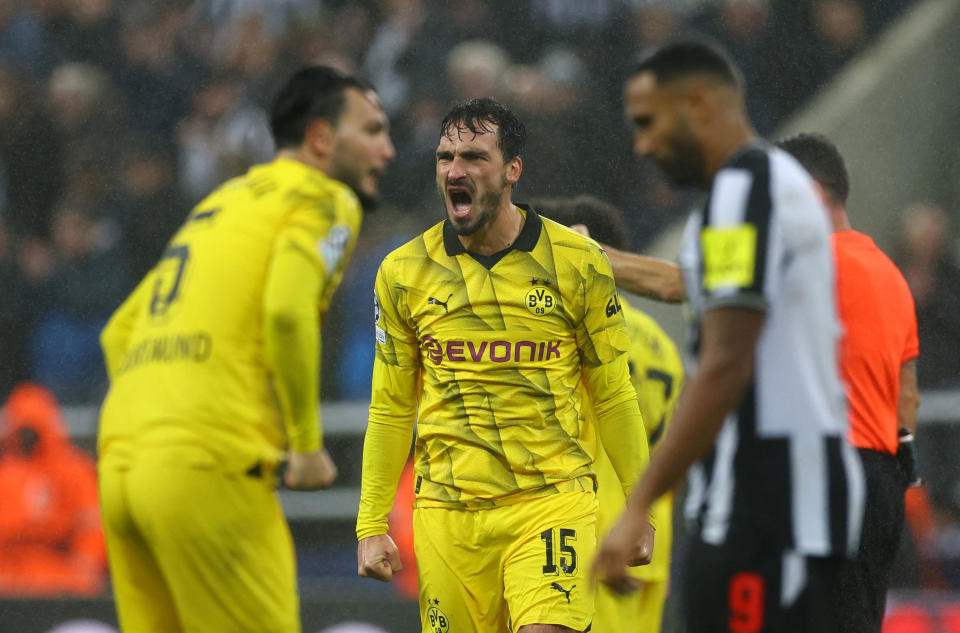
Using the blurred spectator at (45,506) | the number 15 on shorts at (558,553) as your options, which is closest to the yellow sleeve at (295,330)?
the number 15 on shorts at (558,553)

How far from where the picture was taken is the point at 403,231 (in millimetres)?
9000

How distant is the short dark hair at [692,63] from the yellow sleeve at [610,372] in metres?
1.62

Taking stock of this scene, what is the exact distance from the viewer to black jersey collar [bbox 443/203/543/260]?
4.73 metres

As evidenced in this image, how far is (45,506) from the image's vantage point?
28.5ft

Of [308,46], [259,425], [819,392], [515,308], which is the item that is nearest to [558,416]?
[515,308]

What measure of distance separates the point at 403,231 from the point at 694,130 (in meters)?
6.01

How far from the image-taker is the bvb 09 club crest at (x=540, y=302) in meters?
4.64

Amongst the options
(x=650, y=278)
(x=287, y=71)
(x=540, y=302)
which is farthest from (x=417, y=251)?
(x=287, y=71)

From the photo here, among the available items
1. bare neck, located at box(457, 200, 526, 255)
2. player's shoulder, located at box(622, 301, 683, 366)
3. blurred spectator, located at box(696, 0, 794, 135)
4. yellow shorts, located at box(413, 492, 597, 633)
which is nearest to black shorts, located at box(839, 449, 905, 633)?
yellow shorts, located at box(413, 492, 597, 633)

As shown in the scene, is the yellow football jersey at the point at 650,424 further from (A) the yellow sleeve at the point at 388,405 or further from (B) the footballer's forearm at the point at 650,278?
(A) the yellow sleeve at the point at 388,405

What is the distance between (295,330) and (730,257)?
128 cm

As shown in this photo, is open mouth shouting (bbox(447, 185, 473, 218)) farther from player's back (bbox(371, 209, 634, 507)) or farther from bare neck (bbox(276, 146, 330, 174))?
bare neck (bbox(276, 146, 330, 174))

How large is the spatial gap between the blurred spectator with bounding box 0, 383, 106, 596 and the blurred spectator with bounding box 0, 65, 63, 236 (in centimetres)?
156

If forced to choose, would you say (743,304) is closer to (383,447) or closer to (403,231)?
(383,447)
